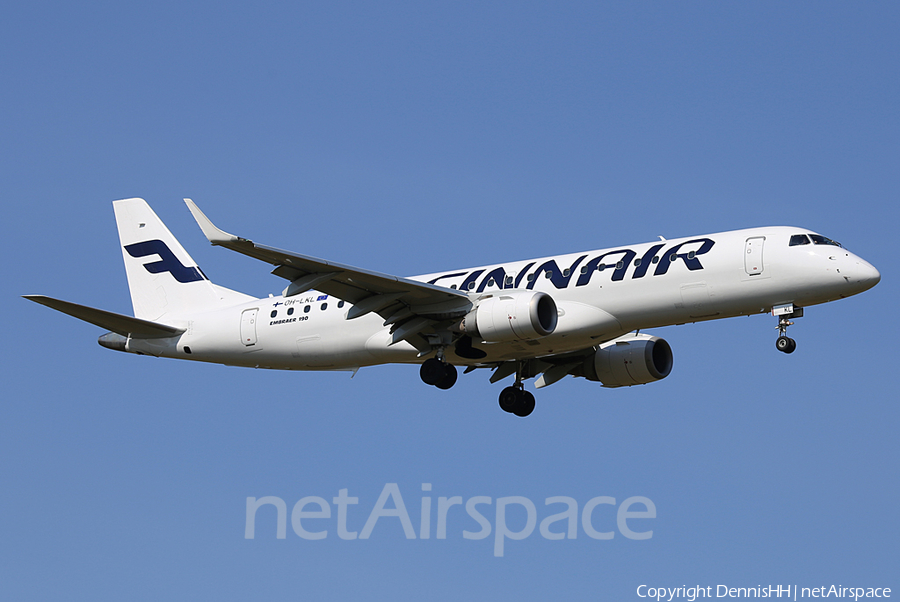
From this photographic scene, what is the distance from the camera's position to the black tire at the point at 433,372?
3033 centimetres

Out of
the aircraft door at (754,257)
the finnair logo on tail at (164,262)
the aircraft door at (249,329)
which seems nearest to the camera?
the aircraft door at (754,257)

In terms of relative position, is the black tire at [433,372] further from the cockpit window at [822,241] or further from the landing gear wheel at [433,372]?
the cockpit window at [822,241]

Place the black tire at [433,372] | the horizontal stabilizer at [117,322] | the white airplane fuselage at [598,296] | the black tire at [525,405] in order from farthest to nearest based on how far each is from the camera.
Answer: the black tire at [525,405] → the black tire at [433,372] → the horizontal stabilizer at [117,322] → the white airplane fuselage at [598,296]

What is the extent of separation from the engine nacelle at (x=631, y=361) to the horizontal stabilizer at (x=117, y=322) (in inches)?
502

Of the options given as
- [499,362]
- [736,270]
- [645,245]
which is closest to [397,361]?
[499,362]

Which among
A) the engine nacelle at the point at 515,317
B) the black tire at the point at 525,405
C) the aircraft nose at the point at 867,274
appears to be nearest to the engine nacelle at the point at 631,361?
the black tire at the point at 525,405

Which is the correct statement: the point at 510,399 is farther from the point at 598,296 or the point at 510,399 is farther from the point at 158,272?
the point at 158,272

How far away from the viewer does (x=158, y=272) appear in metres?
37.2

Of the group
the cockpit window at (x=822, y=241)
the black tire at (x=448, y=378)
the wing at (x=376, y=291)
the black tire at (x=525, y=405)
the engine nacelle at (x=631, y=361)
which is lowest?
the black tire at (x=448, y=378)

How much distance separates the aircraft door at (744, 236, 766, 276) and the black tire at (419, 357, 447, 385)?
27.4ft

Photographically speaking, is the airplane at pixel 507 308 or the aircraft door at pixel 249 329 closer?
the airplane at pixel 507 308

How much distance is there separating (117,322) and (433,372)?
9831mm

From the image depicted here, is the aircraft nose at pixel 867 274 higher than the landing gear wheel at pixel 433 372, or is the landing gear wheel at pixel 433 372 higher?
the aircraft nose at pixel 867 274

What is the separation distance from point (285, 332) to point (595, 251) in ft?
30.5
